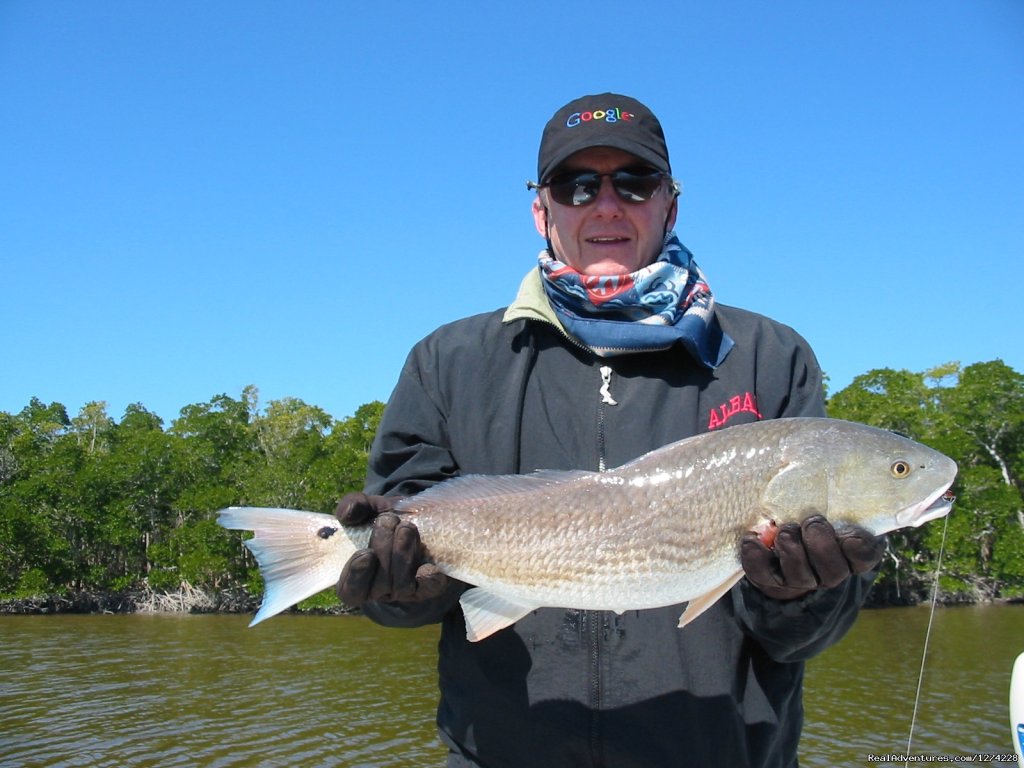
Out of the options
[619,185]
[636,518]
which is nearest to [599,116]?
[619,185]

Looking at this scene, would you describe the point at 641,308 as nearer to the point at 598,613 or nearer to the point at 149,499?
the point at 598,613

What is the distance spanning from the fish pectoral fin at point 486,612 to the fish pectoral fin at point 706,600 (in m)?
0.56

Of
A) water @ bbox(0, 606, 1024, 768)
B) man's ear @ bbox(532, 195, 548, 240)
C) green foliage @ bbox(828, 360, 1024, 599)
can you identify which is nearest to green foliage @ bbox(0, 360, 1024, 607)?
green foliage @ bbox(828, 360, 1024, 599)

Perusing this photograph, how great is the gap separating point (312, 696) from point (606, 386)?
23.1 meters

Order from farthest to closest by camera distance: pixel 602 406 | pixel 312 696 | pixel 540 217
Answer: pixel 312 696
pixel 540 217
pixel 602 406

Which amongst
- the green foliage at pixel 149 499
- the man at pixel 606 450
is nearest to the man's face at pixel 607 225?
the man at pixel 606 450

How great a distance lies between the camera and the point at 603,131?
3.76 metres

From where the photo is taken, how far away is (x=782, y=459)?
319 centimetres

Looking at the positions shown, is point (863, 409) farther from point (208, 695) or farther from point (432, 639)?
point (208, 695)

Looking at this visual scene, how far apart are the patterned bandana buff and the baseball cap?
471 mm

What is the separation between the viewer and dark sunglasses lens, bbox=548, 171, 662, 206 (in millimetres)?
3750

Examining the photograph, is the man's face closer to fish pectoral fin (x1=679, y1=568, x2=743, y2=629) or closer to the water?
fish pectoral fin (x1=679, y1=568, x2=743, y2=629)

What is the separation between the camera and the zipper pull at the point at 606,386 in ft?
11.5

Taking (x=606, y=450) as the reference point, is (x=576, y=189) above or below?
above
